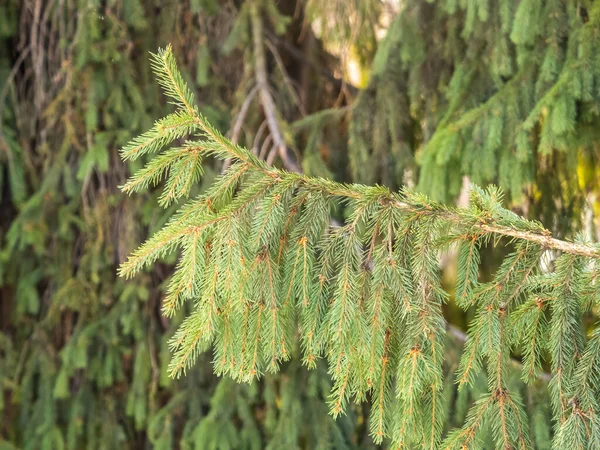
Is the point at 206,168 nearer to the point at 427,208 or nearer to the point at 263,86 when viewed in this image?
the point at 263,86

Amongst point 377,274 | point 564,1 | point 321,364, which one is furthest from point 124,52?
point 377,274

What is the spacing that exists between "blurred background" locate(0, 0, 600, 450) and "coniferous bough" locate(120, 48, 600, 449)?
1.03 m

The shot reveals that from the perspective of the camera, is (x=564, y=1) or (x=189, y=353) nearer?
(x=189, y=353)

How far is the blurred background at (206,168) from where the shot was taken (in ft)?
9.37

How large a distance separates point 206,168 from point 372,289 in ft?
6.17

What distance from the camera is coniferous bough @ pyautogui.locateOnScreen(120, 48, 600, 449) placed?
1.62 m

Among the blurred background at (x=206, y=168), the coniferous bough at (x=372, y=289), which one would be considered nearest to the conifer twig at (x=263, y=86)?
the blurred background at (x=206, y=168)

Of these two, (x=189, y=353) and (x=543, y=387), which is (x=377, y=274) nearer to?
(x=189, y=353)

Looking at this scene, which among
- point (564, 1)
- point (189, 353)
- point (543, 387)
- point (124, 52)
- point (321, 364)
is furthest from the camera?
point (124, 52)

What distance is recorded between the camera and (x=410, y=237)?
1.71m

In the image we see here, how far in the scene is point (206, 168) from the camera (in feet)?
11.1

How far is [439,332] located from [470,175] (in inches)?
46.7

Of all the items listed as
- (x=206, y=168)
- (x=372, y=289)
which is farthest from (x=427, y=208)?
(x=206, y=168)

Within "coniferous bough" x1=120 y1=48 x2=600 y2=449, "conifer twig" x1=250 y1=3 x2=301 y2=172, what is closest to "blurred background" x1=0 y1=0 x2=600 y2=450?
"conifer twig" x1=250 y1=3 x2=301 y2=172
